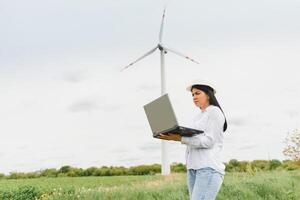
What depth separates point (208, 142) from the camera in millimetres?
3893

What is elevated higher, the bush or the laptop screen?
the laptop screen

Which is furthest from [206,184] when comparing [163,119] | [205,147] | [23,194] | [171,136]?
[23,194]

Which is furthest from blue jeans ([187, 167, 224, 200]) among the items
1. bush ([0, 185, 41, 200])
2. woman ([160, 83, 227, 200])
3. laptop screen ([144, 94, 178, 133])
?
bush ([0, 185, 41, 200])

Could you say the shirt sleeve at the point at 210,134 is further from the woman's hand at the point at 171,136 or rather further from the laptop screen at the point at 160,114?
the laptop screen at the point at 160,114

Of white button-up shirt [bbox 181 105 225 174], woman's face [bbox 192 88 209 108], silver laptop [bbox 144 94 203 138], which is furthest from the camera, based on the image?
woman's face [bbox 192 88 209 108]

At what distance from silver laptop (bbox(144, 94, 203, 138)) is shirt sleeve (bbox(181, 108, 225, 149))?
5cm

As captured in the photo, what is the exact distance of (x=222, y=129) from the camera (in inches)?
157

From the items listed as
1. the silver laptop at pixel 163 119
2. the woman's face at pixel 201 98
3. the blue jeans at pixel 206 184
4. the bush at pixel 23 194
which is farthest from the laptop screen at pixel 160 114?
the bush at pixel 23 194

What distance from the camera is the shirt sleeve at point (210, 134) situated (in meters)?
3.89

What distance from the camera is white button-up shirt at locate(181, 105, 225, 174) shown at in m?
3.90

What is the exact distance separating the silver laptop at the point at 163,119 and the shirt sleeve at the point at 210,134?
0.05m

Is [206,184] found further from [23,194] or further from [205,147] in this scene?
[23,194]

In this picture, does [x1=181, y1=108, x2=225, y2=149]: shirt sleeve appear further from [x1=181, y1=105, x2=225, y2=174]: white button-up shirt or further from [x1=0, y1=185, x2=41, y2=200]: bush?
[x1=0, y1=185, x2=41, y2=200]: bush

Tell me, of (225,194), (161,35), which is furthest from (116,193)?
(161,35)
